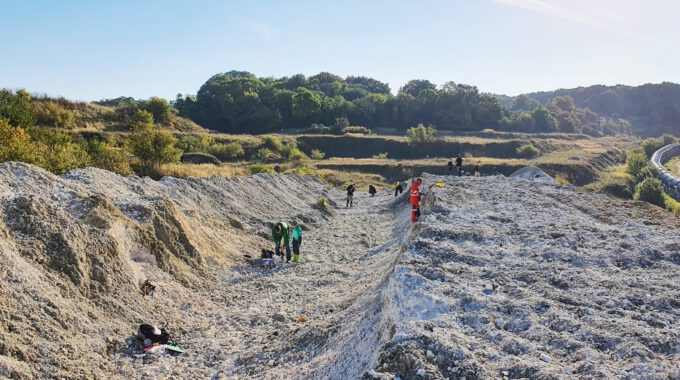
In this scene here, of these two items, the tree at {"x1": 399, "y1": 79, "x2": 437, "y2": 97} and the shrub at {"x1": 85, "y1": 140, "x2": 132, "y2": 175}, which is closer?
the shrub at {"x1": 85, "y1": 140, "x2": 132, "y2": 175}

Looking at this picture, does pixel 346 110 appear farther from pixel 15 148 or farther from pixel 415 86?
pixel 15 148

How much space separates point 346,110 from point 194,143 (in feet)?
145

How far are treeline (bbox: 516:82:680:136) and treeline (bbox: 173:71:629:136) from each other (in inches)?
2011

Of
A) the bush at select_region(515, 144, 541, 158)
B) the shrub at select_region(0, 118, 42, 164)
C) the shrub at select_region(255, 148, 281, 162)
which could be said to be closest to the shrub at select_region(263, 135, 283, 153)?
the shrub at select_region(255, 148, 281, 162)

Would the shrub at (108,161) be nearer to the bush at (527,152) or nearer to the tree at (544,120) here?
the bush at (527,152)

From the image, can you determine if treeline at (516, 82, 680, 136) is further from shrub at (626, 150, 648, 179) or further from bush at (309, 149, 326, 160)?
bush at (309, 149, 326, 160)

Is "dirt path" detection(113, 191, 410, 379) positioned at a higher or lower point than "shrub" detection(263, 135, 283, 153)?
lower

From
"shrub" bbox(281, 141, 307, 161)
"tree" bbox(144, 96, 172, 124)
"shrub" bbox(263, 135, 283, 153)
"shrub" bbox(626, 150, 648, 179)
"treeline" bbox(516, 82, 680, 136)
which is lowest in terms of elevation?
"shrub" bbox(626, 150, 648, 179)

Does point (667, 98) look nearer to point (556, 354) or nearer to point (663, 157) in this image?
point (663, 157)

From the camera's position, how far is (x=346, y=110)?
310ft

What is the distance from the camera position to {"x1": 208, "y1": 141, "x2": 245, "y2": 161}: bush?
56.2 meters

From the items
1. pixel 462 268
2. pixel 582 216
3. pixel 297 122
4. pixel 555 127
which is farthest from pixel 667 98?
pixel 462 268

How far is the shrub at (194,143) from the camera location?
53.4 meters

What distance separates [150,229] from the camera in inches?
576
